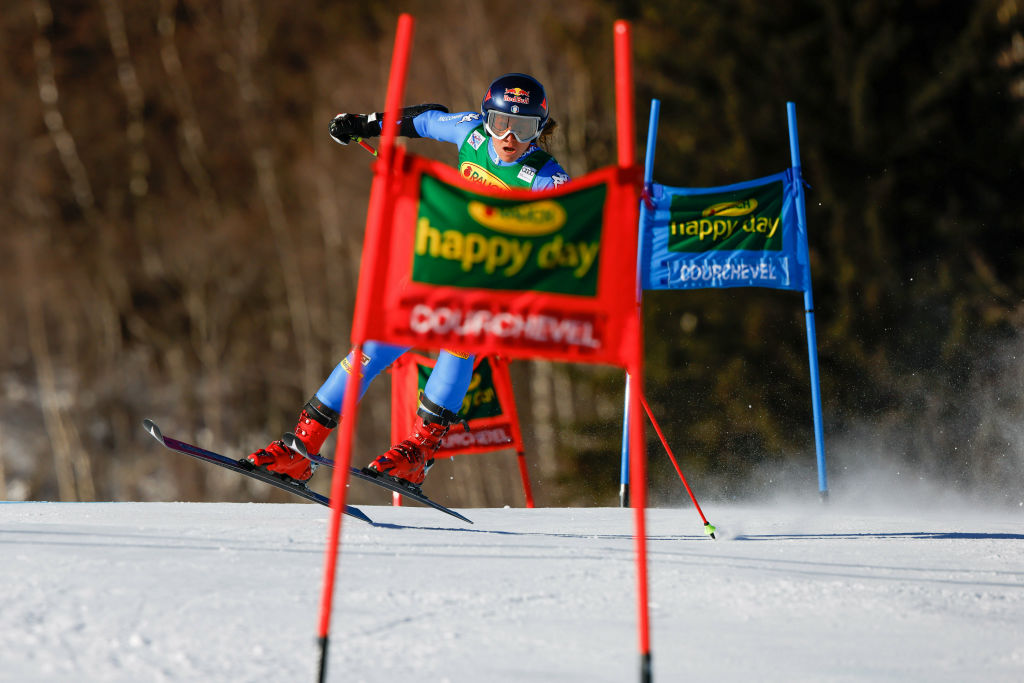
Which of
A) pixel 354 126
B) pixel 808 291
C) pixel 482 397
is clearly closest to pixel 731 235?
pixel 808 291

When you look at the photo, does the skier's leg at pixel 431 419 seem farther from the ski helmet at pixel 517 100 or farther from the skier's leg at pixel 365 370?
the ski helmet at pixel 517 100

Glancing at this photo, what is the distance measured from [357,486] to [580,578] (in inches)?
595

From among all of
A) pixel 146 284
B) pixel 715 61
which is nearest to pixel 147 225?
pixel 146 284

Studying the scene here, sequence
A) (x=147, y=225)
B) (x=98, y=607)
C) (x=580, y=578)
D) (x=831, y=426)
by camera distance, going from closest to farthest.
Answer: (x=98, y=607) → (x=580, y=578) → (x=831, y=426) → (x=147, y=225)

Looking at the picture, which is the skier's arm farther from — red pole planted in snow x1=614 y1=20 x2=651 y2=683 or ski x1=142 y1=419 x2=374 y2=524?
red pole planted in snow x1=614 y1=20 x2=651 y2=683

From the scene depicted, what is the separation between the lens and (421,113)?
5.02 m

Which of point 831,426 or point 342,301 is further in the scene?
point 342,301

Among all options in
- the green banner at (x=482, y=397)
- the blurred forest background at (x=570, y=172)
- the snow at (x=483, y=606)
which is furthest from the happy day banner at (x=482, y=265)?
the blurred forest background at (x=570, y=172)

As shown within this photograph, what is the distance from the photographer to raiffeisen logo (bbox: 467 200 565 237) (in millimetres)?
2547

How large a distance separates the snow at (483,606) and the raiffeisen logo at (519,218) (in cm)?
93

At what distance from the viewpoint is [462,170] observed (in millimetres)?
4840

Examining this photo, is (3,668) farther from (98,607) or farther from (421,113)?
(421,113)

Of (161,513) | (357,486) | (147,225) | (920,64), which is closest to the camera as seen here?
(161,513)

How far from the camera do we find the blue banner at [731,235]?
654cm
